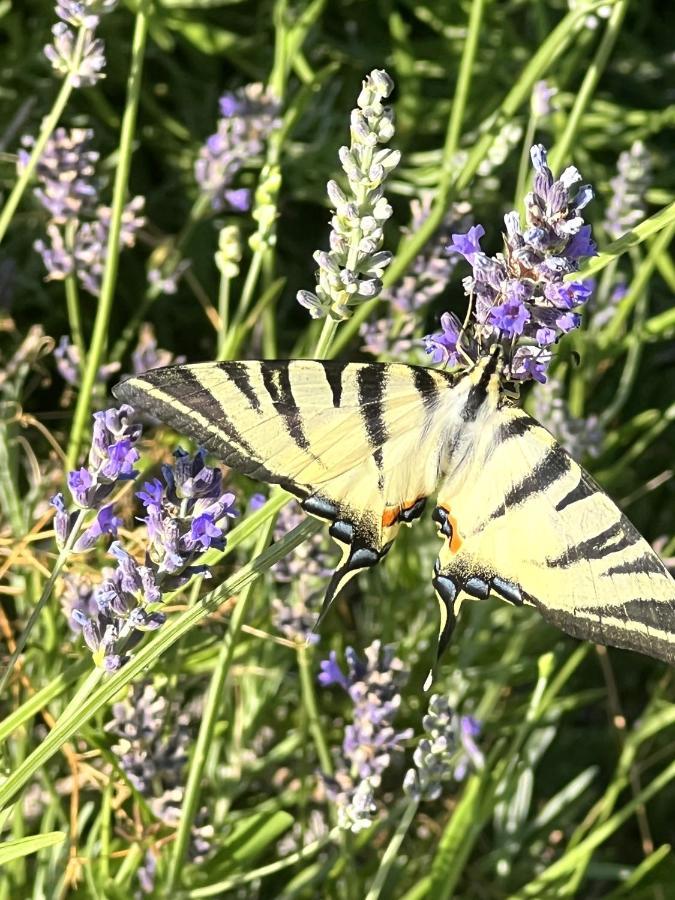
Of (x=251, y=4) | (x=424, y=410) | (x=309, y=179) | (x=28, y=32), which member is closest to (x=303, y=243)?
(x=309, y=179)

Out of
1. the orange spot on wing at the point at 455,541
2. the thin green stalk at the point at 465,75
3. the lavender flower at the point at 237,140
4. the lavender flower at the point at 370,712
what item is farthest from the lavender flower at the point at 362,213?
the lavender flower at the point at 237,140

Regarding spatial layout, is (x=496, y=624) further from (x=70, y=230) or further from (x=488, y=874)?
(x=70, y=230)

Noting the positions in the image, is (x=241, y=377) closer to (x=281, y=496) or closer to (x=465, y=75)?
(x=281, y=496)

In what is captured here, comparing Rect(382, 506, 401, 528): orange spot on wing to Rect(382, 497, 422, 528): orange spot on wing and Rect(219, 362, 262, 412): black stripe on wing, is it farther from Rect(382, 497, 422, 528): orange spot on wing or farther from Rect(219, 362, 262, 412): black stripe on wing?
Rect(219, 362, 262, 412): black stripe on wing

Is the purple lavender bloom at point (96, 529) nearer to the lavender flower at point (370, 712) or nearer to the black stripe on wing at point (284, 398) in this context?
the black stripe on wing at point (284, 398)

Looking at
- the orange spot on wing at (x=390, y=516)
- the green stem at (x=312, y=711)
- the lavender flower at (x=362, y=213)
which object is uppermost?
the lavender flower at (x=362, y=213)

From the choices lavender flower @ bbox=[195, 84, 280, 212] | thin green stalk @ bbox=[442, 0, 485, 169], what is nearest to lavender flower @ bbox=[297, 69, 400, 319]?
thin green stalk @ bbox=[442, 0, 485, 169]
